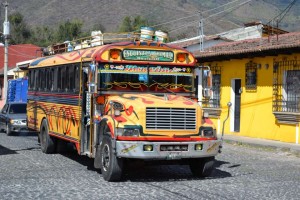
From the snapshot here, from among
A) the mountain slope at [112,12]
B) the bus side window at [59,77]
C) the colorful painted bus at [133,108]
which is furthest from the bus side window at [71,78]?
the mountain slope at [112,12]

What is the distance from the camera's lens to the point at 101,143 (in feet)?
36.2

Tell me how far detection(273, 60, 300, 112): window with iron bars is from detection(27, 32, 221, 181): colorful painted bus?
8343mm

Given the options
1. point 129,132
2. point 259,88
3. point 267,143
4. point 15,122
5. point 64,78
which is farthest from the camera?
point 15,122

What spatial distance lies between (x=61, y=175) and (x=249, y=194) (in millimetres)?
4018

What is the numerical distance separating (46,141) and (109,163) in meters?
5.19

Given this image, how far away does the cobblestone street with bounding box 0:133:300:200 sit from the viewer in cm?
944

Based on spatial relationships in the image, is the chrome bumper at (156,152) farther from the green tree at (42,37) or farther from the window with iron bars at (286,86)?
the green tree at (42,37)

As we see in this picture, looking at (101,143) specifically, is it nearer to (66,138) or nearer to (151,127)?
(151,127)

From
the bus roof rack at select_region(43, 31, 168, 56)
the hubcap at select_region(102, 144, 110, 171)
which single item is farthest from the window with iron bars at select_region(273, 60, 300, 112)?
the hubcap at select_region(102, 144, 110, 171)

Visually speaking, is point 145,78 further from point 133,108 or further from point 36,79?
point 36,79

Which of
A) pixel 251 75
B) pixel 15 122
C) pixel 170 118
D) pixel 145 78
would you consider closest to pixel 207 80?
pixel 145 78

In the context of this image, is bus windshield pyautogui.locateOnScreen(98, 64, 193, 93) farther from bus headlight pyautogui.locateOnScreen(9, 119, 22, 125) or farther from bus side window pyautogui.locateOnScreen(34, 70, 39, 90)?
bus headlight pyautogui.locateOnScreen(9, 119, 22, 125)

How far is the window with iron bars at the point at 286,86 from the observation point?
19.5 metres

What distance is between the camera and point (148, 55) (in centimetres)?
1179
